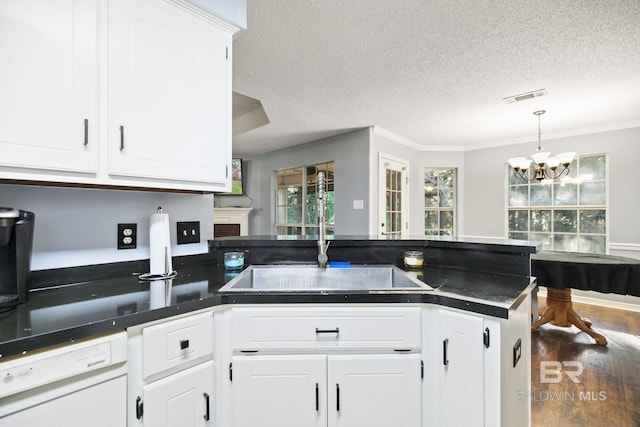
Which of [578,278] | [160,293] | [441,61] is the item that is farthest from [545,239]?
[160,293]

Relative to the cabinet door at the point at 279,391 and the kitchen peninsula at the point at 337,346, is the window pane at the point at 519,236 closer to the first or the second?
the kitchen peninsula at the point at 337,346

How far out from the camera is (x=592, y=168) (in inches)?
160

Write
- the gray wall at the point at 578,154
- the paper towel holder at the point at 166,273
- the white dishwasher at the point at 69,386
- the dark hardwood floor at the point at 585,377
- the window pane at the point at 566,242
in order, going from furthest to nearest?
1. the window pane at the point at 566,242
2. the gray wall at the point at 578,154
3. the dark hardwood floor at the point at 585,377
4. the paper towel holder at the point at 166,273
5. the white dishwasher at the point at 69,386

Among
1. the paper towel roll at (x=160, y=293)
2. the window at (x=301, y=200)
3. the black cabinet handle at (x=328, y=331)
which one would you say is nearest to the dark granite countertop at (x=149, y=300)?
the paper towel roll at (x=160, y=293)

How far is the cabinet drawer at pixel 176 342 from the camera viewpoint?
2.94ft

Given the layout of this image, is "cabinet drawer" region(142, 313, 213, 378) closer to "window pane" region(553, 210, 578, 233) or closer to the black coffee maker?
the black coffee maker

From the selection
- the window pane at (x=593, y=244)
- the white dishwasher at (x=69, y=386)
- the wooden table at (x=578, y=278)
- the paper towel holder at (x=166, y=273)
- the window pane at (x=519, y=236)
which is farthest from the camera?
the window pane at (x=519, y=236)

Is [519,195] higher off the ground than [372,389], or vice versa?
[519,195]

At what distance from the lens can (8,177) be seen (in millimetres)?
902

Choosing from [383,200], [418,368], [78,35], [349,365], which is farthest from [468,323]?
[383,200]

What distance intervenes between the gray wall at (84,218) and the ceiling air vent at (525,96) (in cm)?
322

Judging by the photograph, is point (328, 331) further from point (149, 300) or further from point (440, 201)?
point (440, 201)

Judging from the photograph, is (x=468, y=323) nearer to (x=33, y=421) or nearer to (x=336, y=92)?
(x=33, y=421)

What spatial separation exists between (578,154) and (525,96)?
197 cm
